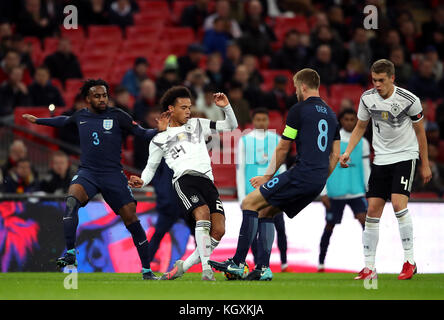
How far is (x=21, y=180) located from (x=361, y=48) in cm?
870

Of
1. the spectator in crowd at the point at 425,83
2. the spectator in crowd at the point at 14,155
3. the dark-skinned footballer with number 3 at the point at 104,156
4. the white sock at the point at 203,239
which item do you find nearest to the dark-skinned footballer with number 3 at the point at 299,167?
the white sock at the point at 203,239

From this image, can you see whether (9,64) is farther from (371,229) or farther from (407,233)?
(407,233)

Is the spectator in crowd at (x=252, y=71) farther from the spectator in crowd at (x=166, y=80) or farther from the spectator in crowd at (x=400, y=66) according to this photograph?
the spectator in crowd at (x=400, y=66)

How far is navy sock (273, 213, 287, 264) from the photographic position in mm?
11906

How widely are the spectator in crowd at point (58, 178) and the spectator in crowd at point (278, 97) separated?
14.8 feet

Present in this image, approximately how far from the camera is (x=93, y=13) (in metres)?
19.3

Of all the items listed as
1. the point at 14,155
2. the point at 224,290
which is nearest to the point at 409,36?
the point at 14,155

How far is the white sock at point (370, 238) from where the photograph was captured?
9.74 metres

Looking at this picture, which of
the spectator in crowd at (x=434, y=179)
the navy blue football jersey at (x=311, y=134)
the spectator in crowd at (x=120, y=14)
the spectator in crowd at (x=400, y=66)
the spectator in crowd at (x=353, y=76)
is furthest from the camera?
the spectator in crowd at (x=120, y=14)

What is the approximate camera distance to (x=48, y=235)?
41.2ft
